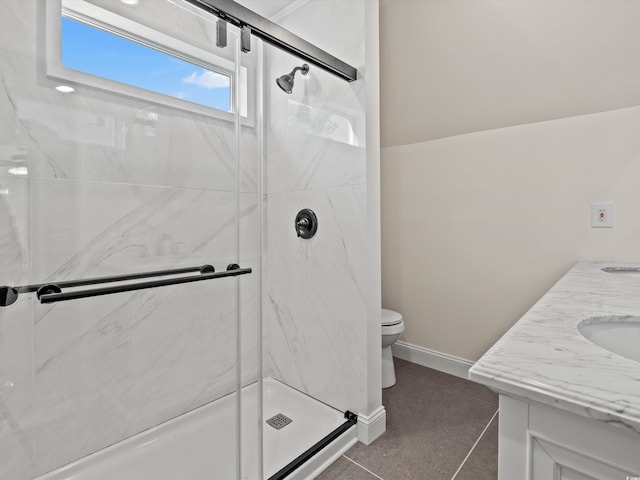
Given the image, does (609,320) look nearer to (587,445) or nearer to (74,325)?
(587,445)

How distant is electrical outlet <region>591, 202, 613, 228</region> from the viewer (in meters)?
1.72

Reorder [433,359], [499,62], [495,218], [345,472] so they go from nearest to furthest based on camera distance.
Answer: [345,472]
[499,62]
[495,218]
[433,359]

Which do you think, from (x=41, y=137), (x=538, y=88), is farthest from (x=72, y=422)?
Answer: (x=538, y=88)

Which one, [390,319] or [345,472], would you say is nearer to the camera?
[345,472]

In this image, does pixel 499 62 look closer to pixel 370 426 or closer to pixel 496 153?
pixel 496 153

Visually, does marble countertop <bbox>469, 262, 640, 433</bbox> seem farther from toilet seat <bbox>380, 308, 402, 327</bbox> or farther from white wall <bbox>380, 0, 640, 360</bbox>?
toilet seat <bbox>380, 308, 402, 327</bbox>

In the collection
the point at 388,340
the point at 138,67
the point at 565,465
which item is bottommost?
the point at 388,340

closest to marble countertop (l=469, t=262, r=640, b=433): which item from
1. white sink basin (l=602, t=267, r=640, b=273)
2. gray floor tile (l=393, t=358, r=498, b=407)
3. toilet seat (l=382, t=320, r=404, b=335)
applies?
white sink basin (l=602, t=267, r=640, b=273)

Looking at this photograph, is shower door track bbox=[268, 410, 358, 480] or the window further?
shower door track bbox=[268, 410, 358, 480]

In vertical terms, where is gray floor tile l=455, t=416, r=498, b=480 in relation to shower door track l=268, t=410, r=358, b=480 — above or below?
below

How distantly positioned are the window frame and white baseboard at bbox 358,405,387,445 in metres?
1.47

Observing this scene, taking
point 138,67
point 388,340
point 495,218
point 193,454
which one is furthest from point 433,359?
point 138,67

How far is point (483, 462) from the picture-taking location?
1.49 metres

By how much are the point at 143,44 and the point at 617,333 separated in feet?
→ 5.66
